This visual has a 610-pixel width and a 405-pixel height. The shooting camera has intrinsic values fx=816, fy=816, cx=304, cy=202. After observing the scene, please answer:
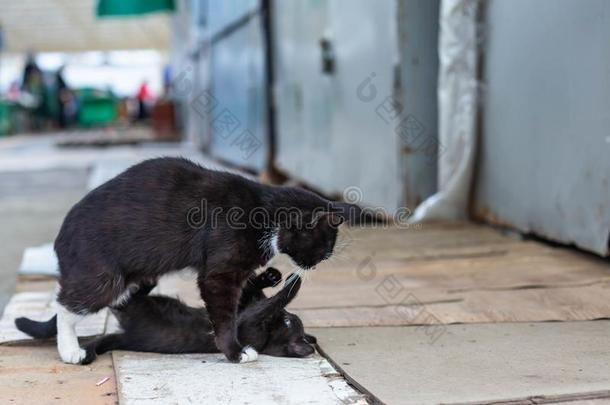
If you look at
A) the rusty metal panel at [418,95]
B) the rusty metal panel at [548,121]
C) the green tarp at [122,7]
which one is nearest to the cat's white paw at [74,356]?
the rusty metal panel at [548,121]

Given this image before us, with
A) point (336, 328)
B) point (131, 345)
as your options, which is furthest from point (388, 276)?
point (131, 345)

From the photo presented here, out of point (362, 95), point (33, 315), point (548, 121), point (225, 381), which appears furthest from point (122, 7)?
point (225, 381)

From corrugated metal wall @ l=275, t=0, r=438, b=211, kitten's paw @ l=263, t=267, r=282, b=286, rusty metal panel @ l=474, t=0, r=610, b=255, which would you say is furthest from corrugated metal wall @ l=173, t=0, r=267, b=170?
kitten's paw @ l=263, t=267, r=282, b=286

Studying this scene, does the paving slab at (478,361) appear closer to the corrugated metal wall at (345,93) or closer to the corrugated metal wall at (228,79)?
the corrugated metal wall at (345,93)

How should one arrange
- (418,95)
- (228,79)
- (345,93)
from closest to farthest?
(418,95) < (345,93) < (228,79)

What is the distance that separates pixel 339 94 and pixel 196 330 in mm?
3815

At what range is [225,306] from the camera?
245 centimetres

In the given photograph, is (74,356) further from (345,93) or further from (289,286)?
(345,93)

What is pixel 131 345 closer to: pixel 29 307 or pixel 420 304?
pixel 29 307

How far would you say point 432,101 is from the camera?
205 inches

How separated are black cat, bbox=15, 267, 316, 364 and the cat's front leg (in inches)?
4.2

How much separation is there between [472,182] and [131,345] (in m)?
3.03

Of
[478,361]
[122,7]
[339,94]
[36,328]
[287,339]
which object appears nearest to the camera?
[478,361]

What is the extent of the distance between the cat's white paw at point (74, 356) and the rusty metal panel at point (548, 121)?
2.40 meters
